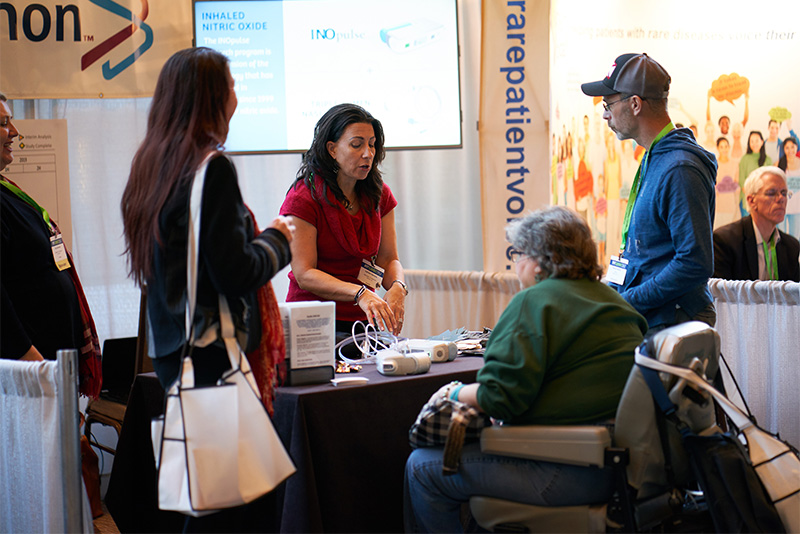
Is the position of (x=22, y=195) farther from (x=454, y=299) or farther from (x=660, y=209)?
(x=454, y=299)

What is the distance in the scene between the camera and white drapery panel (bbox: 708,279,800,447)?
11.3 ft

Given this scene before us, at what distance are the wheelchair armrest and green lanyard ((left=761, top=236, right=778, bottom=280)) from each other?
2.84 meters

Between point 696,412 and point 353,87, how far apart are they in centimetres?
304

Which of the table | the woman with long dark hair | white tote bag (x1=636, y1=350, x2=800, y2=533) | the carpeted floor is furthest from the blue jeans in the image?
the carpeted floor

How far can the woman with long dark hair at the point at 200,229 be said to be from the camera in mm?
1642

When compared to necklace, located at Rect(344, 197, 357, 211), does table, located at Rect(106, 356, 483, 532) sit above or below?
below

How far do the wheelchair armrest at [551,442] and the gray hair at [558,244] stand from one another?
395 mm

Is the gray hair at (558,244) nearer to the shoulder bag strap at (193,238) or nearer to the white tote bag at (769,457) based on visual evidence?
the white tote bag at (769,457)

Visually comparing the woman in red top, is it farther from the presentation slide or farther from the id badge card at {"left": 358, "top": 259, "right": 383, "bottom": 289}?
the presentation slide

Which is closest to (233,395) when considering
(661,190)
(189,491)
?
(189,491)

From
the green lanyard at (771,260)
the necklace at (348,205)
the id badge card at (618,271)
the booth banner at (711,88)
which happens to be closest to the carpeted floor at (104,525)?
the necklace at (348,205)

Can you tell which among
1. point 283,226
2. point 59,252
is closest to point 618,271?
point 283,226

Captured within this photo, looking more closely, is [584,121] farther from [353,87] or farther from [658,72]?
[658,72]

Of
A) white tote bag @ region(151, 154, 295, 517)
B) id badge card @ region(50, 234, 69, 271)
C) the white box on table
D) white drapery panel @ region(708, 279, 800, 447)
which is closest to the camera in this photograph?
white tote bag @ region(151, 154, 295, 517)
